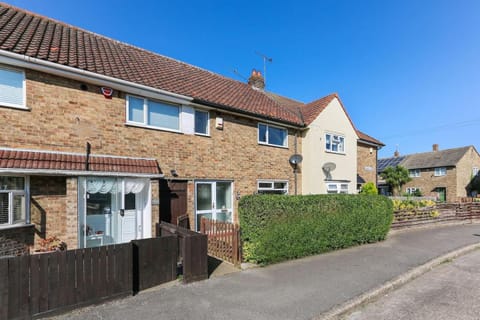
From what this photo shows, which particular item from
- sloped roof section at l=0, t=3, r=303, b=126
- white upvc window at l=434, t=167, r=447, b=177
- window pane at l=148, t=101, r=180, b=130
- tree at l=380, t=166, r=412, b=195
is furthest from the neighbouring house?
window pane at l=148, t=101, r=180, b=130

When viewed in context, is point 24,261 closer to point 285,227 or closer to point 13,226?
point 13,226

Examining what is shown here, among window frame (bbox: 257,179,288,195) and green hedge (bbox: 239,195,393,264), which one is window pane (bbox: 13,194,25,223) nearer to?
green hedge (bbox: 239,195,393,264)

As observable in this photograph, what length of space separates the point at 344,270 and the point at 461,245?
20.0ft

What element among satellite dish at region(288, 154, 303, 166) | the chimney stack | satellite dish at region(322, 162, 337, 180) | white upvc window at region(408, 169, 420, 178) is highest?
the chimney stack

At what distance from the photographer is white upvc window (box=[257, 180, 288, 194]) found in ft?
38.1

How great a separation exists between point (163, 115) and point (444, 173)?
3627cm

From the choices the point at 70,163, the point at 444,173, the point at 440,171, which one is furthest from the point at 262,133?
the point at 440,171

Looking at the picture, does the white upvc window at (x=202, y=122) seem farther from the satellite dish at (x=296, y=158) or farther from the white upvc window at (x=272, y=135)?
the satellite dish at (x=296, y=158)

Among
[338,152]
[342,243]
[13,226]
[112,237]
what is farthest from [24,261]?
[338,152]

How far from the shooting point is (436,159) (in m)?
34.5

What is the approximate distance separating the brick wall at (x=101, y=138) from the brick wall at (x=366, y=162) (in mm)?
9653

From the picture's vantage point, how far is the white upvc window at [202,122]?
9.86m

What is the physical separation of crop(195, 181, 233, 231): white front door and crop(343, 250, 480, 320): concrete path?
6.06m

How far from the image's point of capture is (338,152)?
1480 centimetres
